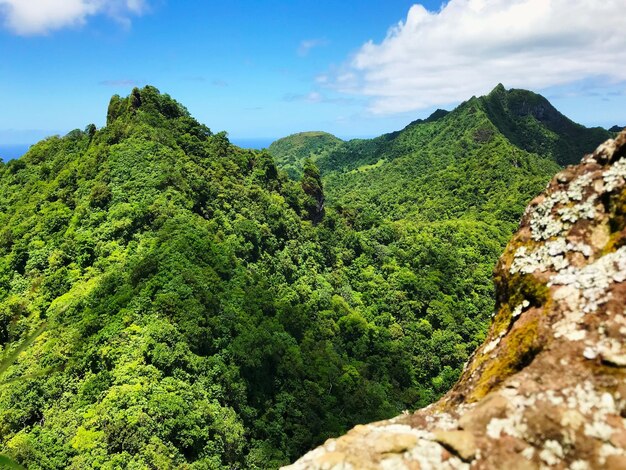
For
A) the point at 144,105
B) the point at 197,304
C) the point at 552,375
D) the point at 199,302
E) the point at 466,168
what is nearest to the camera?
the point at 552,375

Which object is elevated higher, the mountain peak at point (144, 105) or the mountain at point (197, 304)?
the mountain peak at point (144, 105)

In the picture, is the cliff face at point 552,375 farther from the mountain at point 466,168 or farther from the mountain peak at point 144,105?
the mountain at point 466,168

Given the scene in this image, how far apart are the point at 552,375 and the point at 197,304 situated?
33.9 metres

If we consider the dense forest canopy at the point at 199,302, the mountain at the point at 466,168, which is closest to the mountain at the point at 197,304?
the dense forest canopy at the point at 199,302

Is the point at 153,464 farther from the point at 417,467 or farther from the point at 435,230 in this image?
the point at 435,230

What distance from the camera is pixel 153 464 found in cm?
2362

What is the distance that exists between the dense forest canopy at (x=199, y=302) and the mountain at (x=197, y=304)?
184 millimetres

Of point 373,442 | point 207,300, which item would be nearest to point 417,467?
point 373,442

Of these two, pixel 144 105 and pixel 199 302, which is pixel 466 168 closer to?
pixel 144 105

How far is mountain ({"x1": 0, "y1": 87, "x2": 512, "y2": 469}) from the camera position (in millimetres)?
27484

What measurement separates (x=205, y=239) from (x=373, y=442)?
42723 millimetres

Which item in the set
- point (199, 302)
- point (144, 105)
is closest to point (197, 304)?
point (199, 302)

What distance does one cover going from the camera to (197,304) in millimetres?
36344

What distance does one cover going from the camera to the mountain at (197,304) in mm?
27484
